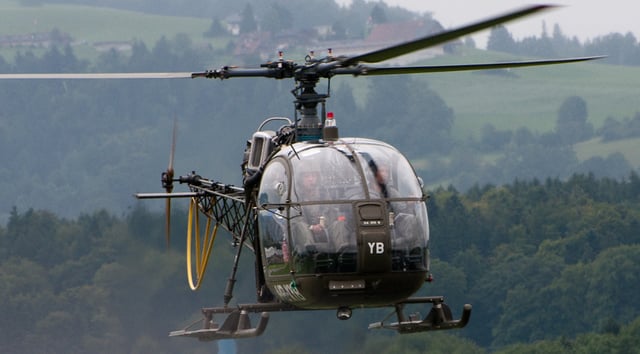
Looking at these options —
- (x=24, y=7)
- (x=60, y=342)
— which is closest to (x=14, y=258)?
(x=60, y=342)

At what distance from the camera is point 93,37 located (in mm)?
189750

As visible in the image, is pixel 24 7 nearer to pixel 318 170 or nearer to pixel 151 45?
pixel 151 45

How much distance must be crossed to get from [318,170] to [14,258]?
47.4 meters

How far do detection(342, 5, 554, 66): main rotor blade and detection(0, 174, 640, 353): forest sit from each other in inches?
964

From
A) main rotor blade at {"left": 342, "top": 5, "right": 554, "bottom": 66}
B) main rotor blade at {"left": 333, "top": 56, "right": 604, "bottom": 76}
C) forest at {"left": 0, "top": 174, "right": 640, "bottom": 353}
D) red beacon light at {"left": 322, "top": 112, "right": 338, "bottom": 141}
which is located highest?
main rotor blade at {"left": 333, "top": 56, "right": 604, "bottom": 76}

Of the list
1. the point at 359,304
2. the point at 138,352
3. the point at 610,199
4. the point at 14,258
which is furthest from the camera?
the point at 610,199

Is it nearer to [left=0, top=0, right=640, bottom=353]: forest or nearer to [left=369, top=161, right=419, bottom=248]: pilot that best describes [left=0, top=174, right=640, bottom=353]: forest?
[left=0, top=0, right=640, bottom=353]: forest

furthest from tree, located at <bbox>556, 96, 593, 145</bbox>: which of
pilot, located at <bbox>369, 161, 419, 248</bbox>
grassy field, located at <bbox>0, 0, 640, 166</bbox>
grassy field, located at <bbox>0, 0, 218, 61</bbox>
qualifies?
pilot, located at <bbox>369, 161, 419, 248</bbox>

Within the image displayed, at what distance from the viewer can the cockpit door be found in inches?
811

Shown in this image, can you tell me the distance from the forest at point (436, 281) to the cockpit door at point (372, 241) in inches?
916

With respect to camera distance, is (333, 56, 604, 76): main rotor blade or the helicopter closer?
the helicopter

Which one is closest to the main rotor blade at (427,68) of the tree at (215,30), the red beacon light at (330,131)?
the red beacon light at (330,131)

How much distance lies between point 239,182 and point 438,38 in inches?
2938

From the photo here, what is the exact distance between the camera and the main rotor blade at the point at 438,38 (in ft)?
53.8
